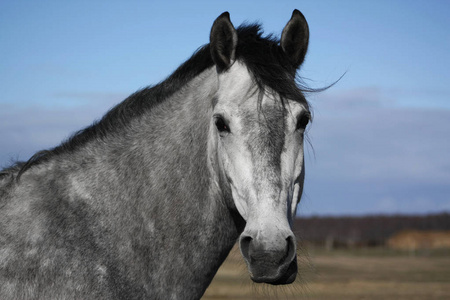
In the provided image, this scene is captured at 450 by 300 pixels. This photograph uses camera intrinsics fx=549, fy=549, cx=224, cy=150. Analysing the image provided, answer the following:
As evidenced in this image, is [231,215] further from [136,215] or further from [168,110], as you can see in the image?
[168,110]

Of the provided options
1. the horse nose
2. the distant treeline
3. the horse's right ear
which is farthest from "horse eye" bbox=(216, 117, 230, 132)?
the distant treeline

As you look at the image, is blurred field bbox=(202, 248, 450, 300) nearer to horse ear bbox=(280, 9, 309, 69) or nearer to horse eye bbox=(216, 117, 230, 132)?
horse ear bbox=(280, 9, 309, 69)

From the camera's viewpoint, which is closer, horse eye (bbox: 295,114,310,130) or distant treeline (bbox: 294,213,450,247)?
horse eye (bbox: 295,114,310,130)

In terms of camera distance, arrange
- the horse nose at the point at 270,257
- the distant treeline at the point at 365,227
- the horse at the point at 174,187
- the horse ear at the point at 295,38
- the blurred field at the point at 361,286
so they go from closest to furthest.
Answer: the horse nose at the point at 270,257 < the horse at the point at 174,187 < the horse ear at the point at 295,38 < the blurred field at the point at 361,286 < the distant treeline at the point at 365,227

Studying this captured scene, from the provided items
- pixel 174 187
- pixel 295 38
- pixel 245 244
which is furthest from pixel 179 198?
pixel 295 38

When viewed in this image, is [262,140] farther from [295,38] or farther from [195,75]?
[195,75]

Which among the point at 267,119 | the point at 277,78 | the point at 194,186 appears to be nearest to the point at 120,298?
the point at 194,186

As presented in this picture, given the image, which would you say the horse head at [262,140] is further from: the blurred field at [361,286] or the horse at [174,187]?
the blurred field at [361,286]

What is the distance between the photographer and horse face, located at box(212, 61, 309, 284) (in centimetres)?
341

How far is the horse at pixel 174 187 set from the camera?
3.68 m

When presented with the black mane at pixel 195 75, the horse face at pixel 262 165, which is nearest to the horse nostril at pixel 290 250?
the horse face at pixel 262 165

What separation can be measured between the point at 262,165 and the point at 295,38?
117cm

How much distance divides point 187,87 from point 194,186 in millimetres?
862

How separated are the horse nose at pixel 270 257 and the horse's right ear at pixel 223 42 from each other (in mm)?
1351
